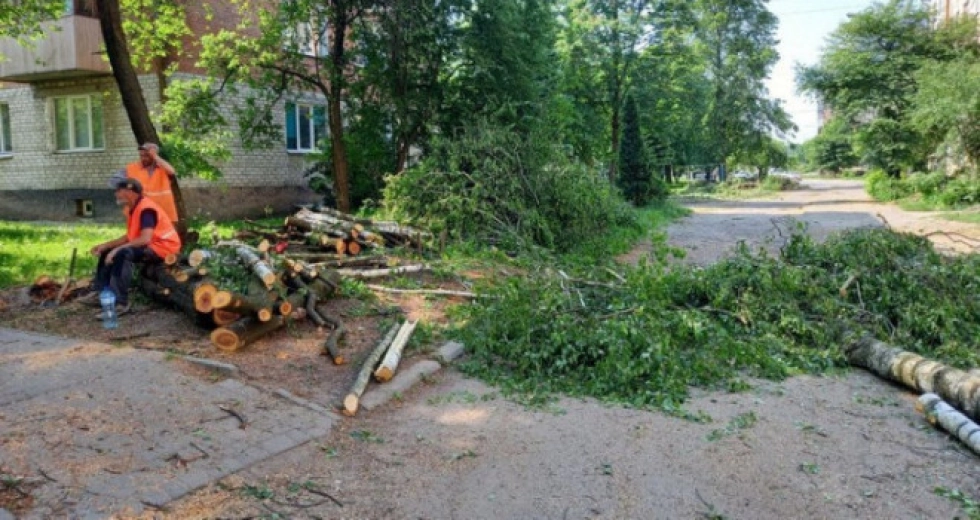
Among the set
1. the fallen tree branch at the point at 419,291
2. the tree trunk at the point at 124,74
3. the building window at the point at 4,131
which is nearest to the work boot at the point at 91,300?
the tree trunk at the point at 124,74

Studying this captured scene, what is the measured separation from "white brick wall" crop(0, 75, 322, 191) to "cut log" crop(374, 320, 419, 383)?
1277cm

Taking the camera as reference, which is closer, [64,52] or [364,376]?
[364,376]

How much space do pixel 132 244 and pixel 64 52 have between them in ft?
44.1

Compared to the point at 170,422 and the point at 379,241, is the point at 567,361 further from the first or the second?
the point at 379,241

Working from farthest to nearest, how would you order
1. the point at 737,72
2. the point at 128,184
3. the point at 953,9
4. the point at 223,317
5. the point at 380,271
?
the point at 737,72, the point at 953,9, the point at 380,271, the point at 128,184, the point at 223,317

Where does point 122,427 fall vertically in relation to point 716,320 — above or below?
below

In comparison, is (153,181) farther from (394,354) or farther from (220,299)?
(394,354)

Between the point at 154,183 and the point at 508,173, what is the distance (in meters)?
5.86

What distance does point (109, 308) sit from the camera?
21.8 ft

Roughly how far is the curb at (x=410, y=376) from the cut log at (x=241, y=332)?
1.34m

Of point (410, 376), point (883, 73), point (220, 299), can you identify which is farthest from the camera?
point (883, 73)

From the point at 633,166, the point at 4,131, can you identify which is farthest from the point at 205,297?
the point at 633,166

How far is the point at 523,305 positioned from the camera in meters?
6.82

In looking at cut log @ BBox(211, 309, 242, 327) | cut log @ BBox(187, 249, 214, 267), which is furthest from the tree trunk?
cut log @ BBox(211, 309, 242, 327)
